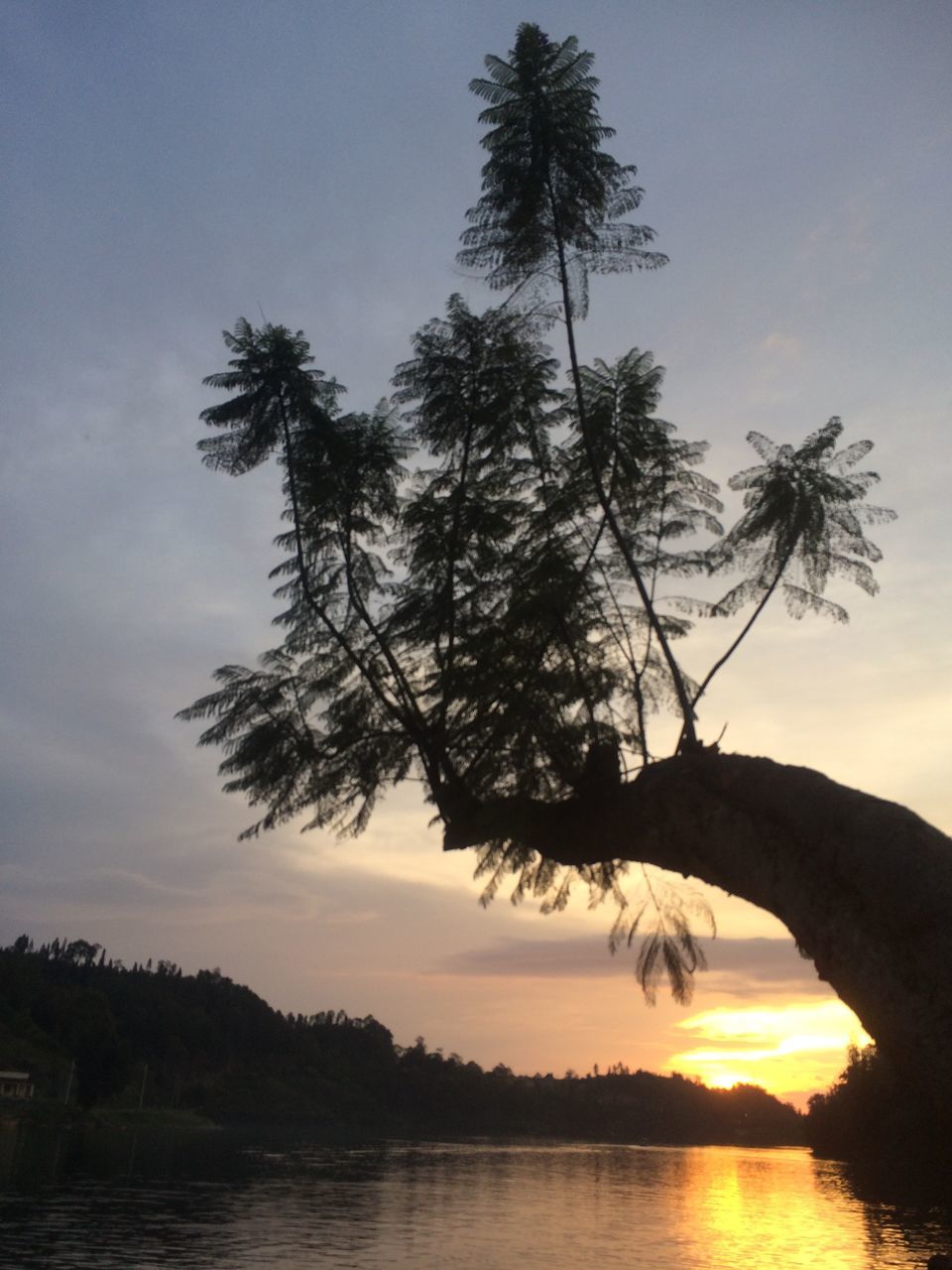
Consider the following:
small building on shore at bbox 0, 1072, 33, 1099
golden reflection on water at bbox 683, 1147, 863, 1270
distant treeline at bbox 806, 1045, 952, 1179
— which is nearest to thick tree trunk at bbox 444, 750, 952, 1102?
golden reflection on water at bbox 683, 1147, 863, 1270

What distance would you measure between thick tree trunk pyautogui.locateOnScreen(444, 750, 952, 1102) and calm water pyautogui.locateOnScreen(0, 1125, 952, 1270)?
26.7 meters

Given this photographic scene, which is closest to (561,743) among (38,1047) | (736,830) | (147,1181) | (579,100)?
(736,830)

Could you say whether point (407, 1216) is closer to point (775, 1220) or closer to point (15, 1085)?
point (775, 1220)

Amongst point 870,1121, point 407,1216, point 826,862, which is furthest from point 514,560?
point 870,1121

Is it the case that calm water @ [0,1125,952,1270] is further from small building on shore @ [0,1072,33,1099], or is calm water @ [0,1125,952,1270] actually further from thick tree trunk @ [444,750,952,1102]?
thick tree trunk @ [444,750,952,1102]

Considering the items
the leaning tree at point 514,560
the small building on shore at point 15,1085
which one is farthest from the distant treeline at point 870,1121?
the small building on shore at point 15,1085

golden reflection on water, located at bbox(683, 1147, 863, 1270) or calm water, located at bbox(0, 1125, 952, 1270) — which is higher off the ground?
calm water, located at bbox(0, 1125, 952, 1270)

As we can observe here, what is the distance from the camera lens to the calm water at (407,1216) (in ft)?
125

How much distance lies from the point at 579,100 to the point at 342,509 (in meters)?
6.42

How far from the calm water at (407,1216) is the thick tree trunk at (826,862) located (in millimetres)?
26714

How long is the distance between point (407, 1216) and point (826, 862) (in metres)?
52.5

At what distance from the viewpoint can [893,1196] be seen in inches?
2761

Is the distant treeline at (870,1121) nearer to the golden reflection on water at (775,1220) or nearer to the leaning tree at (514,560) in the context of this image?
the golden reflection on water at (775,1220)

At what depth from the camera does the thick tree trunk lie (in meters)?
8.17
